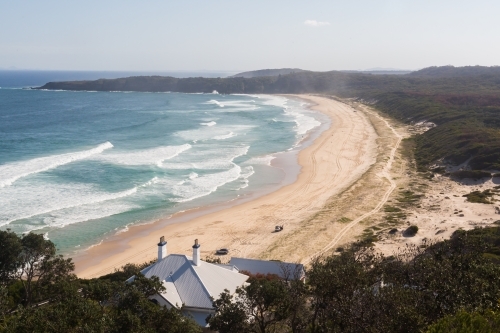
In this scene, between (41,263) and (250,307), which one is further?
(41,263)

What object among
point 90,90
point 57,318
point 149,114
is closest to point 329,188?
point 57,318

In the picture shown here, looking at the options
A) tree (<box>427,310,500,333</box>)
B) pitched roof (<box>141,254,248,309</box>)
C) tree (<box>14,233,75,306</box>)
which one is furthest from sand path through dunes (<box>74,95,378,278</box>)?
tree (<box>427,310,500,333</box>)

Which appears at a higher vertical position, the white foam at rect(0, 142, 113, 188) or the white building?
the white building

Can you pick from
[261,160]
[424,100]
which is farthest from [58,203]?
[424,100]

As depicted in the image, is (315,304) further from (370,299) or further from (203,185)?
(203,185)

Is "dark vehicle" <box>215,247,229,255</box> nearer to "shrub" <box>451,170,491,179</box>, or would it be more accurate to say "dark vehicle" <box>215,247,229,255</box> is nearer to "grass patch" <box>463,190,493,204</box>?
"grass patch" <box>463,190,493,204</box>

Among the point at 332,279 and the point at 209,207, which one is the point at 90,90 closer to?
the point at 209,207


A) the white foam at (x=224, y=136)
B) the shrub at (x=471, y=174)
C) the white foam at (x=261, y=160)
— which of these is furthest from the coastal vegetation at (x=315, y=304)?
the white foam at (x=224, y=136)
